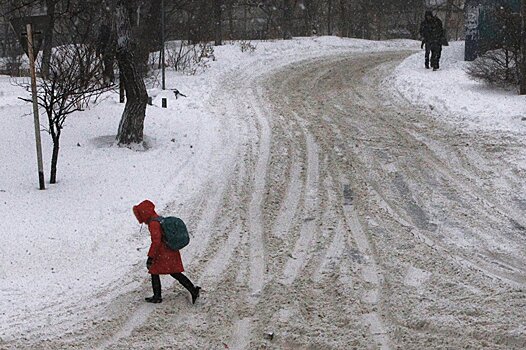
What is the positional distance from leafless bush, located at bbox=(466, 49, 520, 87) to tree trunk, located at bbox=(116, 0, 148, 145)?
28.6 ft

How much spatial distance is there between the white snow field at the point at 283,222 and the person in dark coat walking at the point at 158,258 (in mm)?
232

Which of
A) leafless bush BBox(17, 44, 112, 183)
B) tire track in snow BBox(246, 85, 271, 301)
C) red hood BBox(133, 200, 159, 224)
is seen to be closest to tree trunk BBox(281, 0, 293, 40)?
tire track in snow BBox(246, 85, 271, 301)

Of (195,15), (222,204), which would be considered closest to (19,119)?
(222,204)

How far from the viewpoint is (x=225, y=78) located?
20547 mm

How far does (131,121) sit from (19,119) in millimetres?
2847

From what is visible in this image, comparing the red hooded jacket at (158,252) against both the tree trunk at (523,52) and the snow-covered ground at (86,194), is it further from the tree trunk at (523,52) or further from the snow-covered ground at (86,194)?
the tree trunk at (523,52)

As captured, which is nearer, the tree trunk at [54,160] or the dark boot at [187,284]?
the dark boot at [187,284]

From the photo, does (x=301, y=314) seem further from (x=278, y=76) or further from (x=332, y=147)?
(x=278, y=76)

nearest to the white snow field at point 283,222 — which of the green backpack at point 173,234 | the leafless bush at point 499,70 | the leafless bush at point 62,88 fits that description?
the leafless bush at point 499,70

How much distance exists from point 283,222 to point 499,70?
31.4ft

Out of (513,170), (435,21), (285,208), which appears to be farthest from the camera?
(435,21)

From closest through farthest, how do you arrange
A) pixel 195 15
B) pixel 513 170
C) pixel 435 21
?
1. pixel 513 170
2. pixel 435 21
3. pixel 195 15

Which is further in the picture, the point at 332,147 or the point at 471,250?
the point at 332,147

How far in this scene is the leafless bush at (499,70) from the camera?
1683cm
